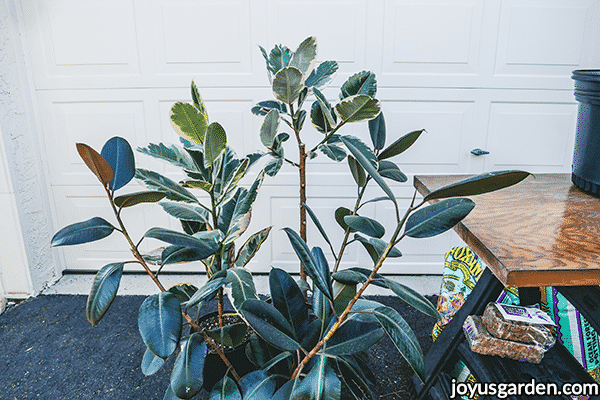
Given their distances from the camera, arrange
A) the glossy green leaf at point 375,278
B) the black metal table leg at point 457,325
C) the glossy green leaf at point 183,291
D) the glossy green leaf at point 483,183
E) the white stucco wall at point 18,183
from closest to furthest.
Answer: the glossy green leaf at point 483,183 → the glossy green leaf at point 375,278 → the glossy green leaf at point 183,291 → the black metal table leg at point 457,325 → the white stucco wall at point 18,183

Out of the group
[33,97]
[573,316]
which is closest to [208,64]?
[33,97]

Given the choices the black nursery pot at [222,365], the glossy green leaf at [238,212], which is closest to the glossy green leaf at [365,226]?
the glossy green leaf at [238,212]

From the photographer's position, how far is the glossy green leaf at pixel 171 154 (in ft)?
2.68

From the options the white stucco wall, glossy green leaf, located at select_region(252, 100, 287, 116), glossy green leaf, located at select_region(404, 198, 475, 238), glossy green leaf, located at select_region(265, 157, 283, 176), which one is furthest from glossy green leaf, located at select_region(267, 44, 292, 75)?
the white stucco wall

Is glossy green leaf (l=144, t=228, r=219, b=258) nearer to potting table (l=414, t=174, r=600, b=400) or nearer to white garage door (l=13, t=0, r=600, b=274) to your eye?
potting table (l=414, t=174, r=600, b=400)

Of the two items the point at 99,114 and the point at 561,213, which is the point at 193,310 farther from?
the point at 561,213

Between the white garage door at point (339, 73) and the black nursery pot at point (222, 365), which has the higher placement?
the white garage door at point (339, 73)

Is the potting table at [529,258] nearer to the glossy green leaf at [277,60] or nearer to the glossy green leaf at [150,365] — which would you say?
the glossy green leaf at [277,60]

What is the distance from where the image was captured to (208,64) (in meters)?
1.90

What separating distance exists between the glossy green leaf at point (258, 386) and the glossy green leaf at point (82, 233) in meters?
0.39

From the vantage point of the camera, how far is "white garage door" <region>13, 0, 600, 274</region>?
184 centimetres

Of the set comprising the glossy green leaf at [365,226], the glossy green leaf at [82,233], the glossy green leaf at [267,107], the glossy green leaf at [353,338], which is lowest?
the glossy green leaf at [353,338]

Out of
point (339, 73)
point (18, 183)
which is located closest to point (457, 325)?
point (339, 73)

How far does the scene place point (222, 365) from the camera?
0.93 metres
